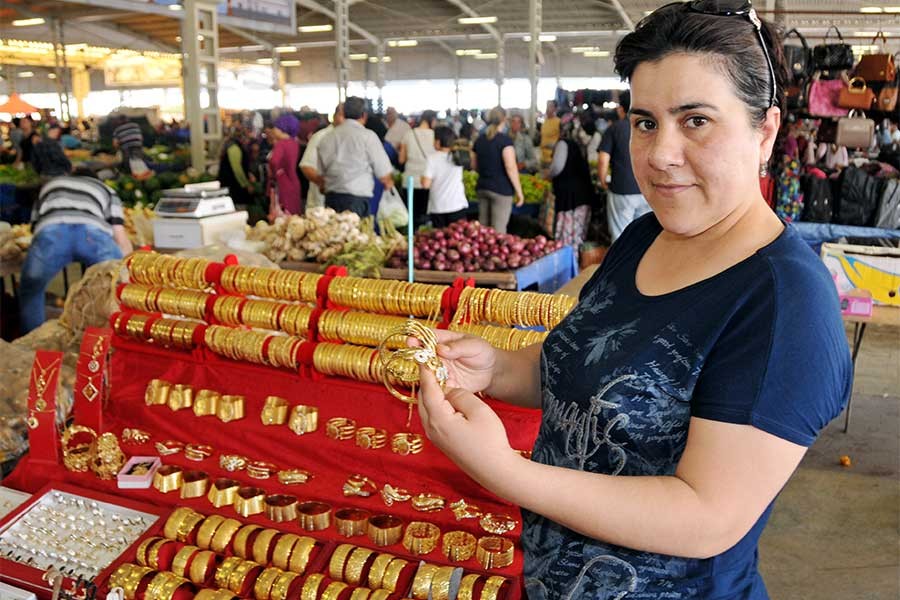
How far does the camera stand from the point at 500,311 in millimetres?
2340

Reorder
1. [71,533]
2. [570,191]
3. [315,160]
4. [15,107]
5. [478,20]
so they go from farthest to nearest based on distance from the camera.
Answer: [478,20]
[15,107]
[570,191]
[315,160]
[71,533]

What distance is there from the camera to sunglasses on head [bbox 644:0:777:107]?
953mm

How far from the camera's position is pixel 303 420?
7.69 ft

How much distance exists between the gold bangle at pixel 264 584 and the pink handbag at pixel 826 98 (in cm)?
586

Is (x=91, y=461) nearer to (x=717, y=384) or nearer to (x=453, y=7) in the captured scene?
(x=717, y=384)

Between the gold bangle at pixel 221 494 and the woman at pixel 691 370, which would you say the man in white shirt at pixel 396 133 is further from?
the woman at pixel 691 370

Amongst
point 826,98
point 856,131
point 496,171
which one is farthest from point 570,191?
point 856,131

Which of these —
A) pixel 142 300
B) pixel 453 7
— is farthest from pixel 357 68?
pixel 142 300

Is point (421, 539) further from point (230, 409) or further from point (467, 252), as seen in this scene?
point (467, 252)

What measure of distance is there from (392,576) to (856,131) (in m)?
5.71

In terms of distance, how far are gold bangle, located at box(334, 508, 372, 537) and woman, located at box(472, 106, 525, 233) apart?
5.23 metres

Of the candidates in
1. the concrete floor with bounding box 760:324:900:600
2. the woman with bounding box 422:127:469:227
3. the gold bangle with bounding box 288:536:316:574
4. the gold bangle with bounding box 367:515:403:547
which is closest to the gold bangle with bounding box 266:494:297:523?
the gold bangle with bounding box 288:536:316:574

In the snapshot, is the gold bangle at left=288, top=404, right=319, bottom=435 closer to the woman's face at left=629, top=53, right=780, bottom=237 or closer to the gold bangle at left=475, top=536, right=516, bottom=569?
the gold bangle at left=475, top=536, right=516, bottom=569

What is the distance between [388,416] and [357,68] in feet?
112
